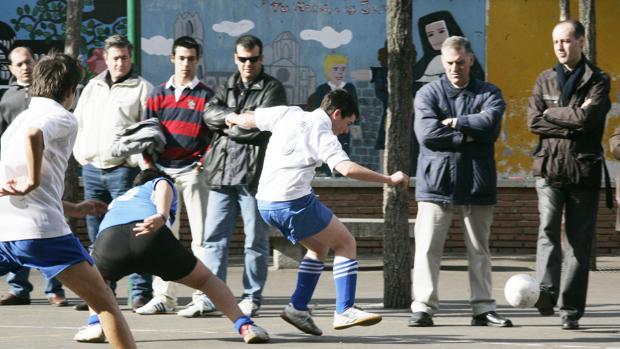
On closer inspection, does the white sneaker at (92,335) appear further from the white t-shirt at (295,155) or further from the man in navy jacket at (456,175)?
the man in navy jacket at (456,175)

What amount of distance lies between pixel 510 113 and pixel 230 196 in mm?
7617

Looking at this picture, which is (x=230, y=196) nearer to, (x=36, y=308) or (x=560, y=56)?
(x=36, y=308)

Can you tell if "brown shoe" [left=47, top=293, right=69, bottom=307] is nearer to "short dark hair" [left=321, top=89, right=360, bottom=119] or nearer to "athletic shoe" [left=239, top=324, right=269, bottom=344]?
"athletic shoe" [left=239, top=324, right=269, bottom=344]

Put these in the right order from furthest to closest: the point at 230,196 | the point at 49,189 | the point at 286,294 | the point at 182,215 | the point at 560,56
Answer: the point at 182,215
the point at 286,294
the point at 230,196
the point at 560,56
the point at 49,189

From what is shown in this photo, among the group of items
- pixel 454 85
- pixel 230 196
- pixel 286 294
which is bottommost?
pixel 286 294

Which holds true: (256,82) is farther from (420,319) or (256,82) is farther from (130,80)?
(420,319)

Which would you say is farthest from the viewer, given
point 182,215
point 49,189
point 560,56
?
point 182,215

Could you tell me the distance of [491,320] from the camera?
9742 mm

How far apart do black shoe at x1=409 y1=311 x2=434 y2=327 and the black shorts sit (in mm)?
1882

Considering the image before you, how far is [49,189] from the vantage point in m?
6.86

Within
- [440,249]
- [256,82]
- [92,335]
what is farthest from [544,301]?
[92,335]

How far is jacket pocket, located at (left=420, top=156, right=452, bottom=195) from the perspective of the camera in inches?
Result: 384

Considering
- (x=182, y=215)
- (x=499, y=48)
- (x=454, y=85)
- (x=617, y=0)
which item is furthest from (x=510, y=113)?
(x=454, y=85)

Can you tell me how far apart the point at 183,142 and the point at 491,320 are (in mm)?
2654
